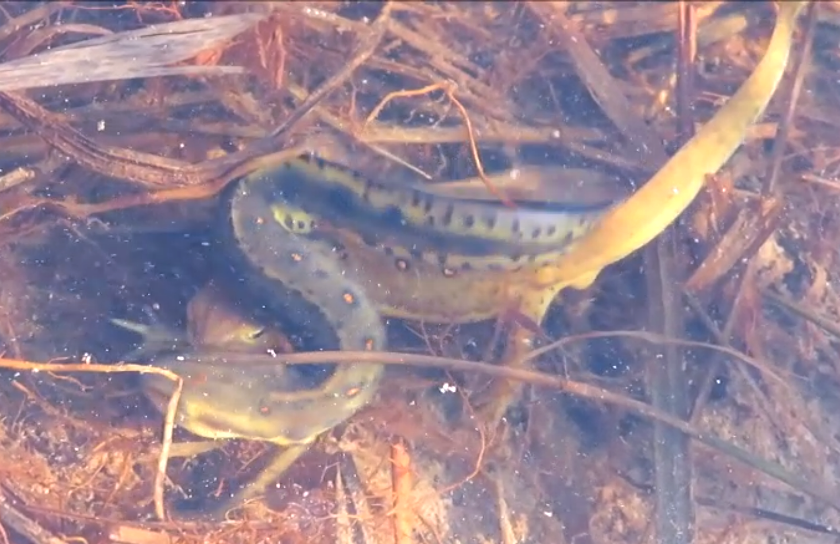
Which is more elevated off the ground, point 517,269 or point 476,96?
point 476,96

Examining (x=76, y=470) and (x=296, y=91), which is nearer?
(x=76, y=470)

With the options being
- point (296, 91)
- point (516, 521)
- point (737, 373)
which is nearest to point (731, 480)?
point (737, 373)

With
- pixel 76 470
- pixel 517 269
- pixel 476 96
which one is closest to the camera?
pixel 76 470

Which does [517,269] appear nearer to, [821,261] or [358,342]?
[358,342]

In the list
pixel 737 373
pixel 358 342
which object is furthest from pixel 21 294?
pixel 737 373

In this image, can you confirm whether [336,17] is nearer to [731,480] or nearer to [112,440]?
[112,440]

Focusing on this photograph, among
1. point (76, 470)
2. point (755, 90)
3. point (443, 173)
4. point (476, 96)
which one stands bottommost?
point (76, 470)

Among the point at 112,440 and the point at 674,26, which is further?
the point at 674,26

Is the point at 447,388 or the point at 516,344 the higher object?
the point at 516,344

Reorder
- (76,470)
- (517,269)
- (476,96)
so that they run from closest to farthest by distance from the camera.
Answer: (76,470) < (517,269) < (476,96)
